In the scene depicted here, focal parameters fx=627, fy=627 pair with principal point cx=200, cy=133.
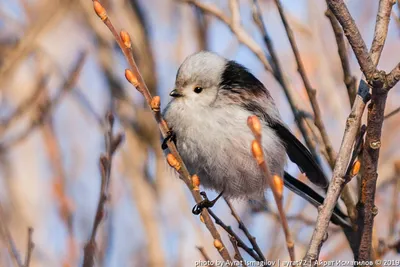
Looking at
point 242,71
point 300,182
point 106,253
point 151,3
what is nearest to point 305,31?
point 242,71

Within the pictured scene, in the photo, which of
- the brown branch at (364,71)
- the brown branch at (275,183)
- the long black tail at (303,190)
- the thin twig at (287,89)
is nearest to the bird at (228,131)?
the long black tail at (303,190)

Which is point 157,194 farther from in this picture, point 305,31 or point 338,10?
point 338,10

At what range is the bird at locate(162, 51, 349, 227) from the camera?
7.69 ft

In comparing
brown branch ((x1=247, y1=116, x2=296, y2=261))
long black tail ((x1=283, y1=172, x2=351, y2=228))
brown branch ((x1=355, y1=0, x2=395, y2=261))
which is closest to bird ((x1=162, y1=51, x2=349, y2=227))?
long black tail ((x1=283, y1=172, x2=351, y2=228))

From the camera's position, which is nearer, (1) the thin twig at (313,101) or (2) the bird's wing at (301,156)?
(1) the thin twig at (313,101)

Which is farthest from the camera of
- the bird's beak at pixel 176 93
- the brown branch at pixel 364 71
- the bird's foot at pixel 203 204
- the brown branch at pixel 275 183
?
the bird's beak at pixel 176 93

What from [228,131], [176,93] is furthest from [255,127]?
[176,93]

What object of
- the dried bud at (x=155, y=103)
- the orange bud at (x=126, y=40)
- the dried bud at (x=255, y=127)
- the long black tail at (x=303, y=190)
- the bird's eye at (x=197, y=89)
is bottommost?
the dried bud at (x=255, y=127)

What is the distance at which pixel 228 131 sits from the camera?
7.66ft

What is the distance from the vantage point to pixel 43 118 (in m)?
2.83

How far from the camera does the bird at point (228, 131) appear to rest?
2.34m

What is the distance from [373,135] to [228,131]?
30.0 inches

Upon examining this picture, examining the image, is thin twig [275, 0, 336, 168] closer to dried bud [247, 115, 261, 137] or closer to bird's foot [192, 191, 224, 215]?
bird's foot [192, 191, 224, 215]

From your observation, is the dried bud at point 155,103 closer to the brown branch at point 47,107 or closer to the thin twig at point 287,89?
the thin twig at point 287,89
